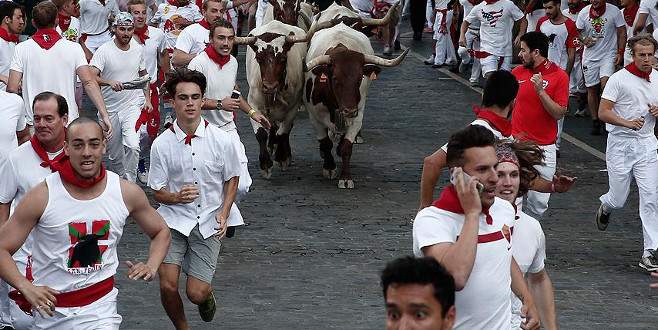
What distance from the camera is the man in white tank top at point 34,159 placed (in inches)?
350

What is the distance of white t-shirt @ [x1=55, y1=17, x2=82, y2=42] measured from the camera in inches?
713

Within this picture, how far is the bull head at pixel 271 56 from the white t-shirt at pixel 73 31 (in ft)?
9.24

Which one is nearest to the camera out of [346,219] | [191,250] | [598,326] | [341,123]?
[191,250]

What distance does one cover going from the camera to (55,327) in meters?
7.64

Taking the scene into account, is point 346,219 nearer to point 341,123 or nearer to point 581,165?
point 341,123

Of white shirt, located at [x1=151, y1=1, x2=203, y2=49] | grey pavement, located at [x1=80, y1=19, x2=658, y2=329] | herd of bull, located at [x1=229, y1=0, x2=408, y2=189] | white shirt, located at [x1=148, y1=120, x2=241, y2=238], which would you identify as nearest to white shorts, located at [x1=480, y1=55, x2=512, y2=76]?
grey pavement, located at [x1=80, y1=19, x2=658, y2=329]

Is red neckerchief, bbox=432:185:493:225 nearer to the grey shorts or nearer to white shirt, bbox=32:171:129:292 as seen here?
white shirt, bbox=32:171:129:292

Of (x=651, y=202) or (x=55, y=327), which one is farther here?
(x=651, y=202)

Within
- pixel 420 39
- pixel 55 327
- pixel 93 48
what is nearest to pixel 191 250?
pixel 55 327

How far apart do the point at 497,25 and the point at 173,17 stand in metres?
5.57

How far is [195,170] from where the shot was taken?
975cm

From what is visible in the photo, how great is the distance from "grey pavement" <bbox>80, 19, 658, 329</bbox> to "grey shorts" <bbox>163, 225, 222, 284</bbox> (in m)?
0.87

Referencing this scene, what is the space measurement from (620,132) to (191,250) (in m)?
4.88

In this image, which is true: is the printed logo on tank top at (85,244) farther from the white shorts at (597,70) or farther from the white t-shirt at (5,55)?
the white shorts at (597,70)
